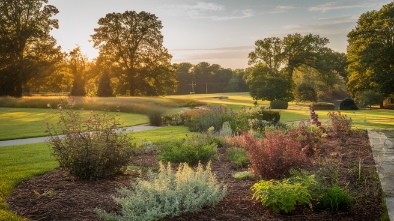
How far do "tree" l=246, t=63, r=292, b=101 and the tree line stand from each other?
0.36 ft

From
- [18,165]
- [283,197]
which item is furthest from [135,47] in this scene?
[283,197]

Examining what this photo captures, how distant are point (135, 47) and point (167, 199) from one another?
35.7 metres

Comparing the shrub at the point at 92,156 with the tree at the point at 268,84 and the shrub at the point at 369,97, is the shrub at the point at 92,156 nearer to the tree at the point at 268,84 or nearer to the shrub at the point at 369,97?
the shrub at the point at 369,97

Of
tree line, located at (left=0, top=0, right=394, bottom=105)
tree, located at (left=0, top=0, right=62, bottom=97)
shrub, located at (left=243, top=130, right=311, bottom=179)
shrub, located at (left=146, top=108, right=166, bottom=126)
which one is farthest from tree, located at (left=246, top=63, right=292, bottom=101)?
shrub, located at (left=243, top=130, right=311, bottom=179)

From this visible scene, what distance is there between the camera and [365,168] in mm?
6363

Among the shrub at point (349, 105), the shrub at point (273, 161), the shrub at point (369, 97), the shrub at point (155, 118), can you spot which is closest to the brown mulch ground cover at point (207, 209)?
the shrub at point (273, 161)

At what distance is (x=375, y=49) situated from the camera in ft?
102

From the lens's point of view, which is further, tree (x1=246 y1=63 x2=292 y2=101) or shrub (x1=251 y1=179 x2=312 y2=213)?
tree (x1=246 y1=63 x2=292 y2=101)

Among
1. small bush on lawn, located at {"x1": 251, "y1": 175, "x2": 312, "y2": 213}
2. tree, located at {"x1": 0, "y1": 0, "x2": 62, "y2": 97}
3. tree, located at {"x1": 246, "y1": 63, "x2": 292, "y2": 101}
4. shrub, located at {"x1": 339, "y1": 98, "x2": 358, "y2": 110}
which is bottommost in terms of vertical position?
shrub, located at {"x1": 339, "y1": 98, "x2": 358, "y2": 110}

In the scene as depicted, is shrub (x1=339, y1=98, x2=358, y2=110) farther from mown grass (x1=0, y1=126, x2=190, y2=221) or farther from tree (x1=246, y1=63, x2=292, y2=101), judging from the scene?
mown grass (x1=0, y1=126, x2=190, y2=221)

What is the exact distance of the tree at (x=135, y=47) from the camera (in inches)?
1515

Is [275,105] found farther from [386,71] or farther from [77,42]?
[77,42]

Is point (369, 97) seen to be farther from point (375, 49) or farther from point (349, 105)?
point (375, 49)

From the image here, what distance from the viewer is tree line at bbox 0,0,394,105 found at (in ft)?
108
